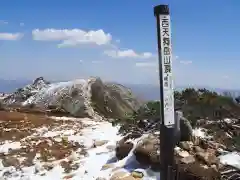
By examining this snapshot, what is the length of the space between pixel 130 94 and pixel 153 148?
1601cm

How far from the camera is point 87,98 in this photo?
20234 mm

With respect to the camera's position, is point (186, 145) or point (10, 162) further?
point (10, 162)

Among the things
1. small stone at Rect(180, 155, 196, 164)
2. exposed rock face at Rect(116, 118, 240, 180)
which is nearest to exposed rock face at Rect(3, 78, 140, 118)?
exposed rock face at Rect(116, 118, 240, 180)

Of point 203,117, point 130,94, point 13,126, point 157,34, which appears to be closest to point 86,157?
point 203,117

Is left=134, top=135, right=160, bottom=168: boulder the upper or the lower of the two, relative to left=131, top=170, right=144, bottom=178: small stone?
upper

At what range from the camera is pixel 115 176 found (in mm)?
6281

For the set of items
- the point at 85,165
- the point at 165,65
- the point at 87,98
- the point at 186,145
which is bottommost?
the point at 85,165

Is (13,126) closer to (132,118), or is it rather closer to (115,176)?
(132,118)

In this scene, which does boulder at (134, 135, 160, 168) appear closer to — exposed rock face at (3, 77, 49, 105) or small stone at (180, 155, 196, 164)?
small stone at (180, 155, 196, 164)

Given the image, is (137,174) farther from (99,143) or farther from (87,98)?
(87,98)

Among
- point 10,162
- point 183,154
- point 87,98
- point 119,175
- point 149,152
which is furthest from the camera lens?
point 87,98

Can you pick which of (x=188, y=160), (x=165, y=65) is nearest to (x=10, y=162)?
(x=188, y=160)

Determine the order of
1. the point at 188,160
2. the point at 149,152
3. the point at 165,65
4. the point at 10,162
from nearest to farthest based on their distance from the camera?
the point at 165,65, the point at 188,160, the point at 149,152, the point at 10,162

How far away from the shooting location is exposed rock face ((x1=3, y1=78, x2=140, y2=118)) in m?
19.9
